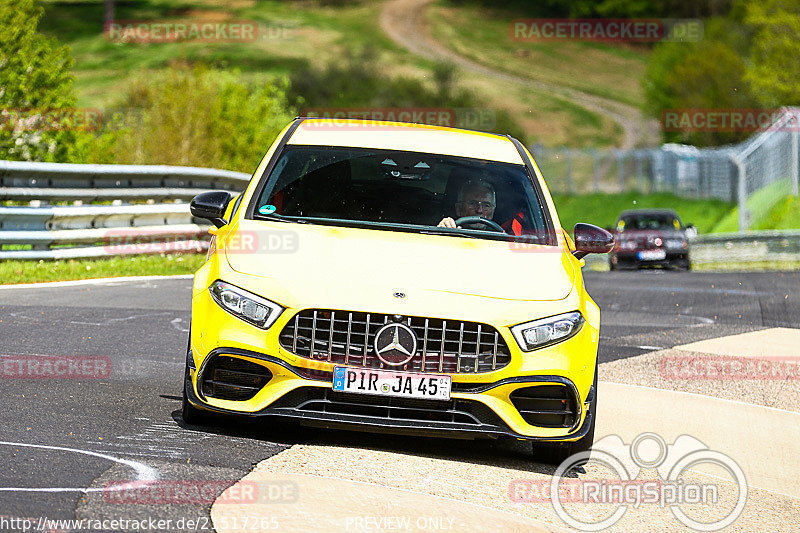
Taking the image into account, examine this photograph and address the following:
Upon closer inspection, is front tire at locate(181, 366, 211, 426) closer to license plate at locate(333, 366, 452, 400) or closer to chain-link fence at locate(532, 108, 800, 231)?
license plate at locate(333, 366, 452, 400)

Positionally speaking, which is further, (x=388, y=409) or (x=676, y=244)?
(x=676, y=244)

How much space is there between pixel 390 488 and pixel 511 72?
369ft

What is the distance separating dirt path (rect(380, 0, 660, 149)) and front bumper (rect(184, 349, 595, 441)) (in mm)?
92199

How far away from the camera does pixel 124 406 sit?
766cm

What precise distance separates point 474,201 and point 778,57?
65722 mm

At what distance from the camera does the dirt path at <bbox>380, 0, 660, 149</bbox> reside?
4029 inches

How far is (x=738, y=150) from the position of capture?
4150cm

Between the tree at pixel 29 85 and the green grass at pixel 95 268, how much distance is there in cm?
427

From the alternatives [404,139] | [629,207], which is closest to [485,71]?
[629,207]

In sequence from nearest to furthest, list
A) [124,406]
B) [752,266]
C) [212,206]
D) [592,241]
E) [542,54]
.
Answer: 1. [124,406]
2. [212,206]
3. [592,241]
4. [752,266]
5. [542,54]

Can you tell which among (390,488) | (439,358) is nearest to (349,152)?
(439,358)

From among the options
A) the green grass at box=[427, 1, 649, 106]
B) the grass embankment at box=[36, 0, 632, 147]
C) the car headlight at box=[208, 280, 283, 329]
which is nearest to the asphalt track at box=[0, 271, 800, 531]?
the car headlight at box=[208, 280, 283, 329]

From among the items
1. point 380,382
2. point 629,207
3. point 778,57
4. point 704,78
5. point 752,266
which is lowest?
point 629,207

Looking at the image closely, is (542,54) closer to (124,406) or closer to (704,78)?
(704,78)
